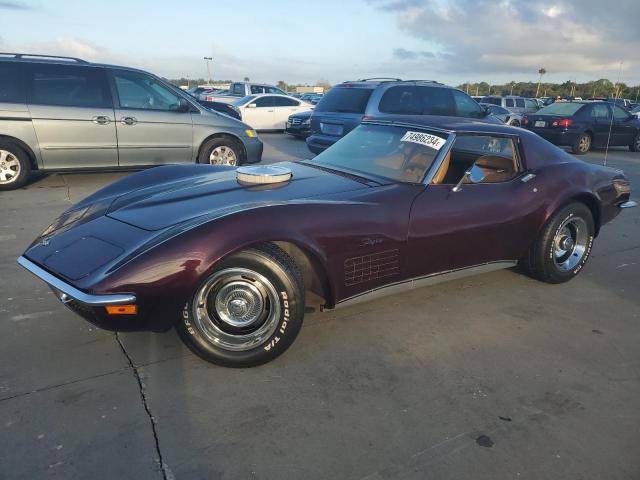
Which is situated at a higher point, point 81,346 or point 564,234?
point 564,234

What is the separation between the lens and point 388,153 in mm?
3771

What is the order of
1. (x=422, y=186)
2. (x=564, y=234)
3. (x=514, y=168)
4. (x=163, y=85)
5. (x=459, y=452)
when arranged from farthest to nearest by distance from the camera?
(x=163, y=85)
(x=564, y=234)
(x=514, y=168)
(x=422, y=186)
(x=459, y=452)

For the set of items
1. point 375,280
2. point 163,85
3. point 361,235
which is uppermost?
point 163,85

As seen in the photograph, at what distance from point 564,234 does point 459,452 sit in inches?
109

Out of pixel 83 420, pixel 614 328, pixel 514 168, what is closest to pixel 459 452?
pixel 83 420

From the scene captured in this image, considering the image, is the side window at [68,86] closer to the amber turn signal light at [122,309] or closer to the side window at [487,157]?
the side window at [487,157]

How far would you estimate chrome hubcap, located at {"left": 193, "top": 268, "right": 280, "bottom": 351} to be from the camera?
106 inches

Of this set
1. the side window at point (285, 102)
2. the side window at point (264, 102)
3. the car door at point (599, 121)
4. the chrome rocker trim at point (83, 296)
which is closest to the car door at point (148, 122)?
the chrome rocker trim at point (83, 296)

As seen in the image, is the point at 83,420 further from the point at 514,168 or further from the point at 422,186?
the point at 514,168

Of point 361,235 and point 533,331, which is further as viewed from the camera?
point 533,331

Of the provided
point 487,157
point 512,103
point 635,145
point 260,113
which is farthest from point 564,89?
point 487,157

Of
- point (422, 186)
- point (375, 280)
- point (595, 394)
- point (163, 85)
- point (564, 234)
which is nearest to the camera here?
point (595, 394)

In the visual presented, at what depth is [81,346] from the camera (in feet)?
9.61

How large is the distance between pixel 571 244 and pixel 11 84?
22.5 ft
